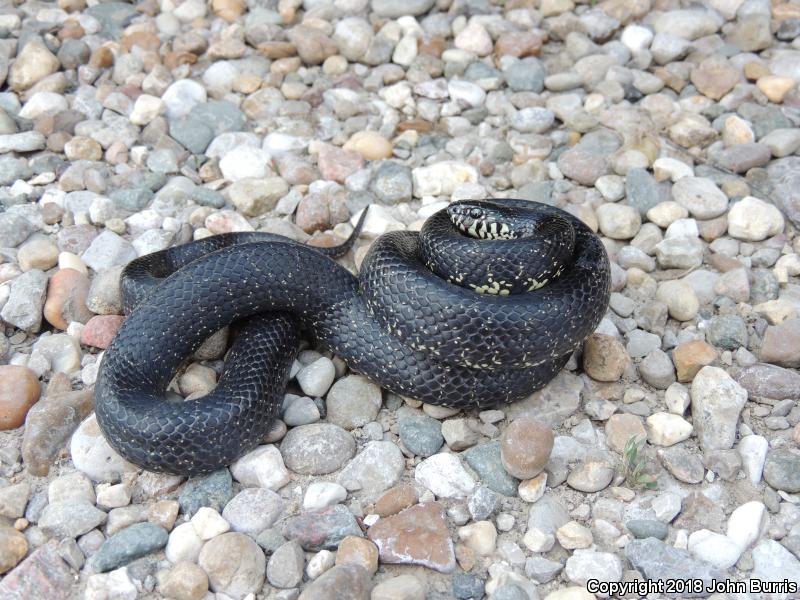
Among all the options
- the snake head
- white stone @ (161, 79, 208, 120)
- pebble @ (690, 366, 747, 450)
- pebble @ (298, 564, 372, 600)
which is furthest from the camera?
white stone @ (161, 79, 208, 120)

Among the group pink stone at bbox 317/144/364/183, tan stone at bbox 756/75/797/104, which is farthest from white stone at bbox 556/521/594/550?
tan stone at bbox 756/75/797/104

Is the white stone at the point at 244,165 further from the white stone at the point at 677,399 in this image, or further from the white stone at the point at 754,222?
the white stone at the point at 754,222

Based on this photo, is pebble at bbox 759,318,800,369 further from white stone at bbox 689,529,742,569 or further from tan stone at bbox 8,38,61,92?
tan stone at bbox 8,38,61,92

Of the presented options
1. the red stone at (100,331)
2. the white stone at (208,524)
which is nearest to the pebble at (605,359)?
the white stone at (208,524)

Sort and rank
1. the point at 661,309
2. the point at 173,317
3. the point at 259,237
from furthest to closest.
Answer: the point at 259,237 → the point at 661,309 → the point at 173,317

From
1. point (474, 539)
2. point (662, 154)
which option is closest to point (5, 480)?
point (474, 539)

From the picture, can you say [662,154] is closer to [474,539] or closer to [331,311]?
[331,311]
